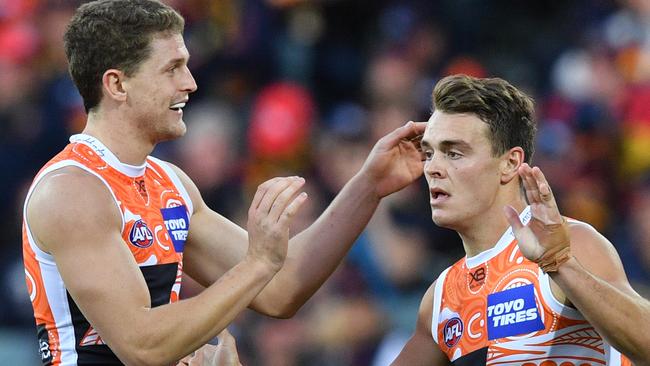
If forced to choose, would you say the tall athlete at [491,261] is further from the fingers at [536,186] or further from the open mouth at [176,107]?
the open mouth at [176,107]

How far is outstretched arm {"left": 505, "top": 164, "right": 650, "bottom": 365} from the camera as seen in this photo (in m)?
4.77

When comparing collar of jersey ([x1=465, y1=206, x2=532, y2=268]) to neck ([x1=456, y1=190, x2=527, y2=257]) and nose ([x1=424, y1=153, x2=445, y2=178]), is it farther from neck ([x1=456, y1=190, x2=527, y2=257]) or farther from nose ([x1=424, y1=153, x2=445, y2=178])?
nose ([x1=424, y1=153, x2=445, y2=178])

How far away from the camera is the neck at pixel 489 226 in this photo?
5.66 metres

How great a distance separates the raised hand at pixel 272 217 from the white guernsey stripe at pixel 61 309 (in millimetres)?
813

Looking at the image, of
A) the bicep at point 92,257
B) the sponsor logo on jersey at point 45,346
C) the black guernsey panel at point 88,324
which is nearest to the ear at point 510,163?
the black guernsey panel at point 88,324

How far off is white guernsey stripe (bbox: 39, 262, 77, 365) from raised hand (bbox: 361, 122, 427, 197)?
5.54 feet

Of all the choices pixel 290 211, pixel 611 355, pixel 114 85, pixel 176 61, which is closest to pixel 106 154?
pixel 114 85

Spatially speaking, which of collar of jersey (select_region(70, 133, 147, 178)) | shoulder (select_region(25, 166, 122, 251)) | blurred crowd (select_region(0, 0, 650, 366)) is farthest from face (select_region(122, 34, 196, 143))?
blurred crowd (select_region(0, 0, 650, 366))

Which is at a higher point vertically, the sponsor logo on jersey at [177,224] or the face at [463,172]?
the face at [463,172]

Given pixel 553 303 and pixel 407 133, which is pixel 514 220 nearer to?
pixel 553 303

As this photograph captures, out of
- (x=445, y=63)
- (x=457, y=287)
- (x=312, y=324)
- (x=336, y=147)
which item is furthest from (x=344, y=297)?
(x=457, y=287)

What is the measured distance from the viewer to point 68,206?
5094 mm

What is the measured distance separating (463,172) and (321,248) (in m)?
0.88

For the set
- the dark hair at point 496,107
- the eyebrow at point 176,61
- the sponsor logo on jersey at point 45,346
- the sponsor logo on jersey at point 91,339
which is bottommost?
the sponsor logo on jersey at point 45,346
